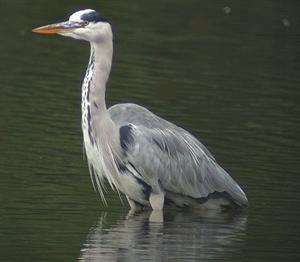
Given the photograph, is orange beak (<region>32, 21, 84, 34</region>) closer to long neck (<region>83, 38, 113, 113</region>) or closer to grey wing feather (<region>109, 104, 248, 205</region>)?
long neck (<region>83, 38, 113, 113</region>)

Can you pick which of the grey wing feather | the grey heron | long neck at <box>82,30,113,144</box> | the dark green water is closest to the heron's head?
the grey heron

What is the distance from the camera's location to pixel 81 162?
44.8 feet

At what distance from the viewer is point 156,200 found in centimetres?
1223

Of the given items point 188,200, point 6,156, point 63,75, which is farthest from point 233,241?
point 63,75

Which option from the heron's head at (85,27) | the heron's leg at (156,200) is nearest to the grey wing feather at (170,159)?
the heron's leg at (156,200)

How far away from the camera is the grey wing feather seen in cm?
1220

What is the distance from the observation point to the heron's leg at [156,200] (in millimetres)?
12211

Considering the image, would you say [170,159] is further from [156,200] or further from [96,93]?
[96,93]

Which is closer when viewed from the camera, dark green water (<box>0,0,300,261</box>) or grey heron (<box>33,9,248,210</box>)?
dark green water (<box>0,0,300,261</box>)

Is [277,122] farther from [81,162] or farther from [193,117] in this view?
[81,162]

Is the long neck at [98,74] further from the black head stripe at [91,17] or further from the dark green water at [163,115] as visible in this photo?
the dark green water at [163,115]

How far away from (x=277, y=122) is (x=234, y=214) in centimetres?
338

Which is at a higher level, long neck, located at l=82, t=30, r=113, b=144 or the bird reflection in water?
long neck, located at l=82, t=30, r=113, b=144

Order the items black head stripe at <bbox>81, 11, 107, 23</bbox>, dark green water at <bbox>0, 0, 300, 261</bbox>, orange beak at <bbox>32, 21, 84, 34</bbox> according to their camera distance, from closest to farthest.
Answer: dark green water at <bbox>0, 0, 300, 261</bbox> → orange beak at <bbox>32, 21, 84, 34</bbox> → black head stripe at <bbox>81, 11, 107, 23</bbox>
